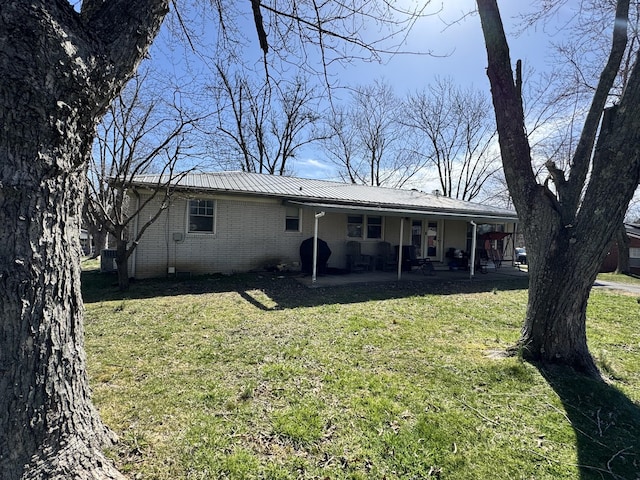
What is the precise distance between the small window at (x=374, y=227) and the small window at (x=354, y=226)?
404 mm

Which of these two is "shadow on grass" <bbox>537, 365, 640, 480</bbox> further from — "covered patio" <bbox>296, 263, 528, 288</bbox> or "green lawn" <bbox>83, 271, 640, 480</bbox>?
"covered patio" <bbox>296, 263, 528, 288</bbox>

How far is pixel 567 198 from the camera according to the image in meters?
4.03

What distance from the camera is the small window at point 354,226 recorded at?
13.2 meters

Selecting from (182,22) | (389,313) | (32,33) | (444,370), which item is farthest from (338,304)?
(32,33)

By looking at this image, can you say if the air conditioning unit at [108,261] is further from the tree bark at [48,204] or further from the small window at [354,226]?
the tree bark at [48,204]

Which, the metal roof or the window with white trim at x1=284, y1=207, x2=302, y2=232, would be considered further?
the window with white trim at x1=284, y1=207, x2=302, y2=232

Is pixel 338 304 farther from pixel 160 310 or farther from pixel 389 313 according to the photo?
pixel 160 310

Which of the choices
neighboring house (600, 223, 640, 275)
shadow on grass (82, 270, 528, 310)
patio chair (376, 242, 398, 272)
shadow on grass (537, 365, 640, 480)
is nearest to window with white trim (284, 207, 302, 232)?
shadow on grass (82, 270, 528, 310)

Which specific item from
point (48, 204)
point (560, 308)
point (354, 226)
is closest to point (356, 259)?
point (354, 226)

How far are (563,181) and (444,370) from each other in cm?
279

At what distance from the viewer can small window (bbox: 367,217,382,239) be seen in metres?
13.7

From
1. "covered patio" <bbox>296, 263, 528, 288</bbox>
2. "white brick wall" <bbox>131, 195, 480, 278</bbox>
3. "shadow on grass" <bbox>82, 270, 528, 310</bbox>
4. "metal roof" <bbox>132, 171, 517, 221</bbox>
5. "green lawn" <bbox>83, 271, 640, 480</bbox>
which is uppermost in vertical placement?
"metal roof" <bbox>132, 171, 517, 221</bbox>

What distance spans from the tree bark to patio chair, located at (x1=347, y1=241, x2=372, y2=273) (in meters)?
10.7

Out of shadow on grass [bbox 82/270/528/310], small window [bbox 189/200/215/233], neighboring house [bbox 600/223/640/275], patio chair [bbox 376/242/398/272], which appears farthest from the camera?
neighboring house [bbox 600/223/640/275]
